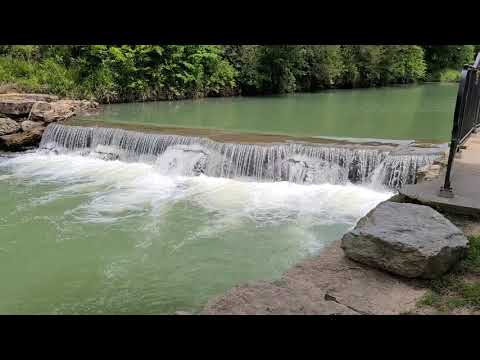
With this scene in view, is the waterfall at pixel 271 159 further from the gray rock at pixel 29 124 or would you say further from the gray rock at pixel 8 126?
the gray rock at pixel 8 126

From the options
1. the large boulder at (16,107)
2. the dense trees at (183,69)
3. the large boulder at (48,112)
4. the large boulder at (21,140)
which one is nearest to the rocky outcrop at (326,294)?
the large boulder at (21,140)

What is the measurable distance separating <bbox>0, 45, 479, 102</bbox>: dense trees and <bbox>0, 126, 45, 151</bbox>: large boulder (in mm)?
4839

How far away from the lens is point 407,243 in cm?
379

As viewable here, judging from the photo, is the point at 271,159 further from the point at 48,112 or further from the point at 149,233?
the point at 48,112

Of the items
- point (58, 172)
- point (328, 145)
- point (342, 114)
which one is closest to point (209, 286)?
point (328, 145)

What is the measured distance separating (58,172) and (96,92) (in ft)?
32.4

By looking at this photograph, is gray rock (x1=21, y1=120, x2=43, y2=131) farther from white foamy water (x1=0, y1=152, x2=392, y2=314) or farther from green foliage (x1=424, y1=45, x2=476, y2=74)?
green foliage (x1=424, y1=45, x2=476, y2=74)

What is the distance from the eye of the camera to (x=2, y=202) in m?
9.07

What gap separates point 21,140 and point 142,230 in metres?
7.96

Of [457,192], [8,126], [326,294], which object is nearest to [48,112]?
[8,126]

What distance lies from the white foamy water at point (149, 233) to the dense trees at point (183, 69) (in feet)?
32.2

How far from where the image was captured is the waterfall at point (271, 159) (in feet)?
31.5
